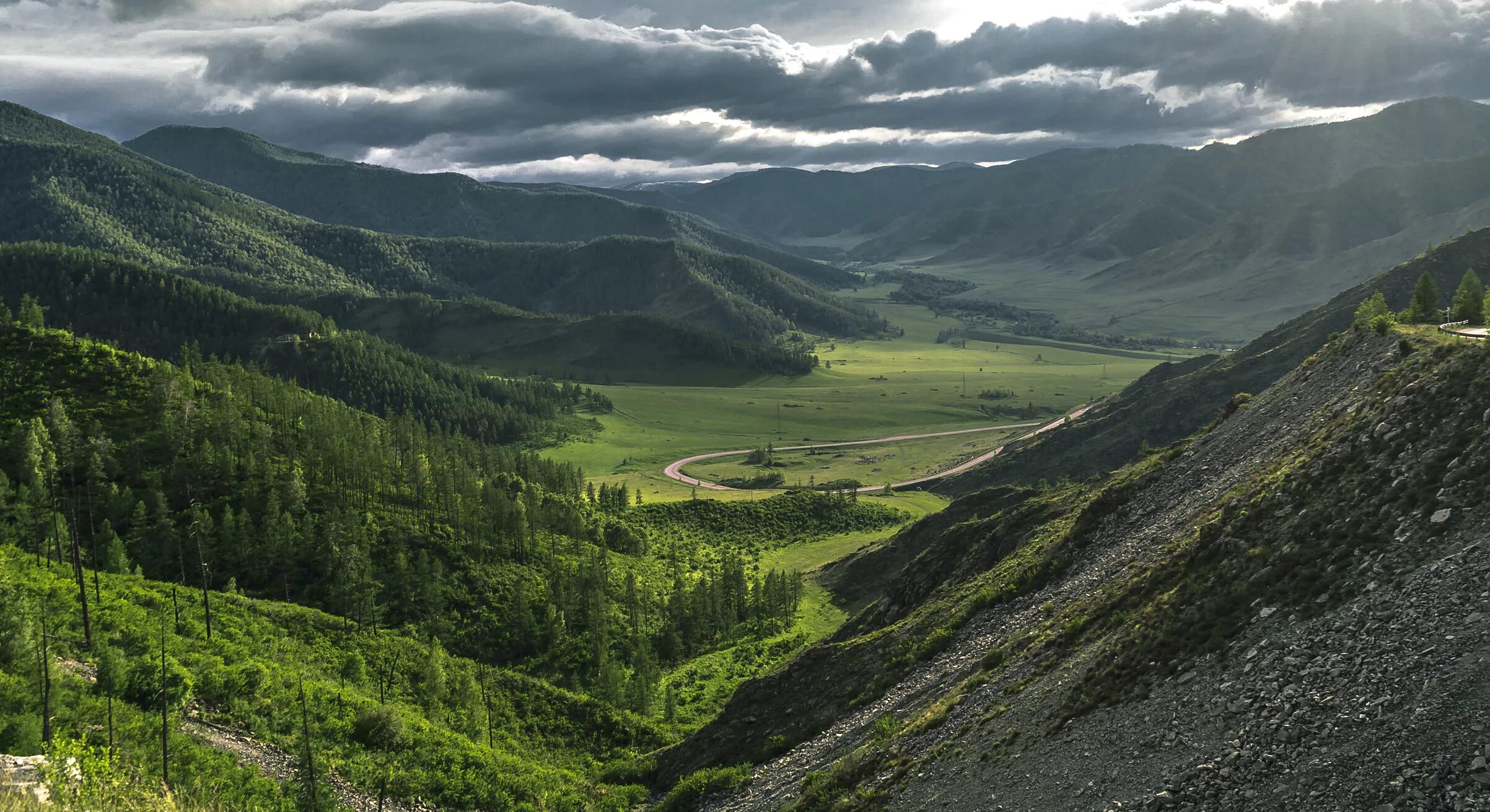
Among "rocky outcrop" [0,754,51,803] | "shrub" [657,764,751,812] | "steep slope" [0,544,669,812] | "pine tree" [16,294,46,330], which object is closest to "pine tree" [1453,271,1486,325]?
"shrub" [657,764,751,812]

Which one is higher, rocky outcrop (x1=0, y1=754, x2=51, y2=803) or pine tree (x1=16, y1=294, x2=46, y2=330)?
pine tree (x1=16, y1=294, x2=46, y2=330)

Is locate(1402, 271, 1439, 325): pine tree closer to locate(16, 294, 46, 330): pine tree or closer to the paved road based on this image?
the paved road

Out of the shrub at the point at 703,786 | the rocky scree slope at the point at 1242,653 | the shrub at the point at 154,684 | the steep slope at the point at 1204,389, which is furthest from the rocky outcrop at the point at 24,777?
the steep slope at the point at 1204,389

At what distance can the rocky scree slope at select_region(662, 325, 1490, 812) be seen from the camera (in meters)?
24.5

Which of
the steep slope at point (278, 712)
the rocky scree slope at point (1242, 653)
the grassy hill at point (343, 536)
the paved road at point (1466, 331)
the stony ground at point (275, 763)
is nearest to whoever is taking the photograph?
the rocky scree slope at point (1242, 653)

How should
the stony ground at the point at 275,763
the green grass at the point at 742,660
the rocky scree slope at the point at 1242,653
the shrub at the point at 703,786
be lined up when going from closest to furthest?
1. the rocky scree slope at the point at 1242,653
2. the stony ground at the point at 275,763
3. the shrub at the point at 703,786
4. the green grass at the point at 742,660

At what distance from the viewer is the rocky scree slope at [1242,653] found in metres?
24.5

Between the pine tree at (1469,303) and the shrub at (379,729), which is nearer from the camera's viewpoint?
the shrub at (379,729)

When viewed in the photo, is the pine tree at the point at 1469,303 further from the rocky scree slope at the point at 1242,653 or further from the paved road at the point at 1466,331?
the rocky scree slope at the point at 1242,653

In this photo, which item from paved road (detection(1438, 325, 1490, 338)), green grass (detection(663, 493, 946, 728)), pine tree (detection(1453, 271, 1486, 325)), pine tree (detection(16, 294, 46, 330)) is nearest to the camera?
paved road (detection(1438, 325, 1490, 338))

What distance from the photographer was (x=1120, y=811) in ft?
88.1

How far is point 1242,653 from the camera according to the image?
30.6m

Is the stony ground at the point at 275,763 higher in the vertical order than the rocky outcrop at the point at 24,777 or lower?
lower

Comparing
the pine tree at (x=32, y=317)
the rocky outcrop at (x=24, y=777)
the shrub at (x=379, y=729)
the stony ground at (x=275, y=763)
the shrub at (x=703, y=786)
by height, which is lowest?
the shrub at (x=703, y=786)
